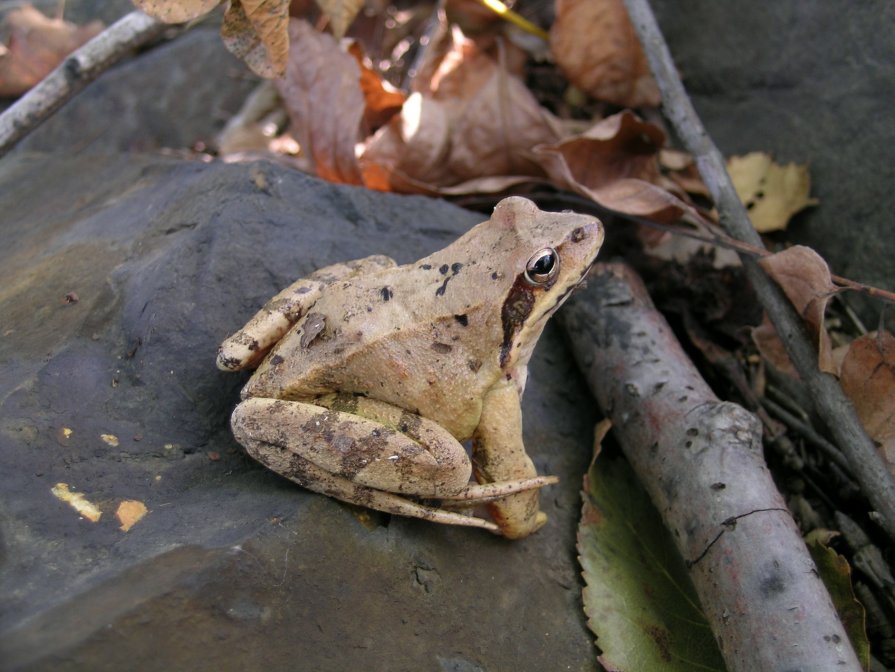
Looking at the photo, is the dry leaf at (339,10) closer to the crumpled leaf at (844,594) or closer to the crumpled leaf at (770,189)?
the crumpled leaf at (770,189)

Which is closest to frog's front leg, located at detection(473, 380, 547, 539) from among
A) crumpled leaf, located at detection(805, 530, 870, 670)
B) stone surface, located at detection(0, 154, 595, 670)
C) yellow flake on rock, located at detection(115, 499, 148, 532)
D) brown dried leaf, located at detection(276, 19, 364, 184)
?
stone surface, located at detection(0, 154, 595, 670)

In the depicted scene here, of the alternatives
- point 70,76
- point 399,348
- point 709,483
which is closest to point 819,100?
point 709,483

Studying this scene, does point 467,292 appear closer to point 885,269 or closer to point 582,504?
point 582,504

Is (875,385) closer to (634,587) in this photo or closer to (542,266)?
(634,587)

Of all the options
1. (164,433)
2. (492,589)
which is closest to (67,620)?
(164,433)

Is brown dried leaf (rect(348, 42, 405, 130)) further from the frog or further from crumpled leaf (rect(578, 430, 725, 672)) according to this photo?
crumpled leaf (rect(578, 430, 725, 672))

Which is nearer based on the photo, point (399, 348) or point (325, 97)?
point (399, 348)
